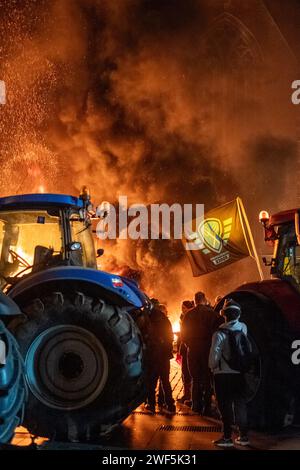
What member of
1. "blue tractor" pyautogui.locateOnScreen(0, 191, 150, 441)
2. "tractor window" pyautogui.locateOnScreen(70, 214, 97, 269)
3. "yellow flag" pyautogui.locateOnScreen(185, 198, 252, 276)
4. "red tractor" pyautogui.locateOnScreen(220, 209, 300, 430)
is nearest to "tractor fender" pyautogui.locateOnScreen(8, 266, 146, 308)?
"blue tractor" pyautogui.locateOnScreen(0, 191, 150, 441)

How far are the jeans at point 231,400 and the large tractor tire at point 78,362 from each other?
86 centimetres

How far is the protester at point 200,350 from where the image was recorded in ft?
22.7

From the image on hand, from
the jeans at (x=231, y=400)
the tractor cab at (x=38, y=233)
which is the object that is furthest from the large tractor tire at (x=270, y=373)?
the tractor cab at (x=38, y=233)

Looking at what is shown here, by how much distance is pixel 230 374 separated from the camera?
5.11m

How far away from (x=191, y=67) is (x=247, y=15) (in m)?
3.16

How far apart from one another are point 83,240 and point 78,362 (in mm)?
1806

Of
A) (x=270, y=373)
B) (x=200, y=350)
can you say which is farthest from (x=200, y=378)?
(x=270, y=373)

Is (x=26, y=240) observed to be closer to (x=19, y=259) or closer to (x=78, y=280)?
(x=19, y=259)

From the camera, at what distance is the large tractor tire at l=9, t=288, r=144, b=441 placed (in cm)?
517

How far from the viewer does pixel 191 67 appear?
66.7 feet

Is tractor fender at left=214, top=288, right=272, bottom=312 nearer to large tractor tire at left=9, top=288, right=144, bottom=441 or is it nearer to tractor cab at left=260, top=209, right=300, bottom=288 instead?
tractor cab at left=260, top=209, right=300, bottom=288

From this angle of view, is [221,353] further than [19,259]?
No

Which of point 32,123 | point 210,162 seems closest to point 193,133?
point 210,162

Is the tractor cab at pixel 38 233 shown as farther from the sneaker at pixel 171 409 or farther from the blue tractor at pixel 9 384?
the sneaker at pixel 171 409
